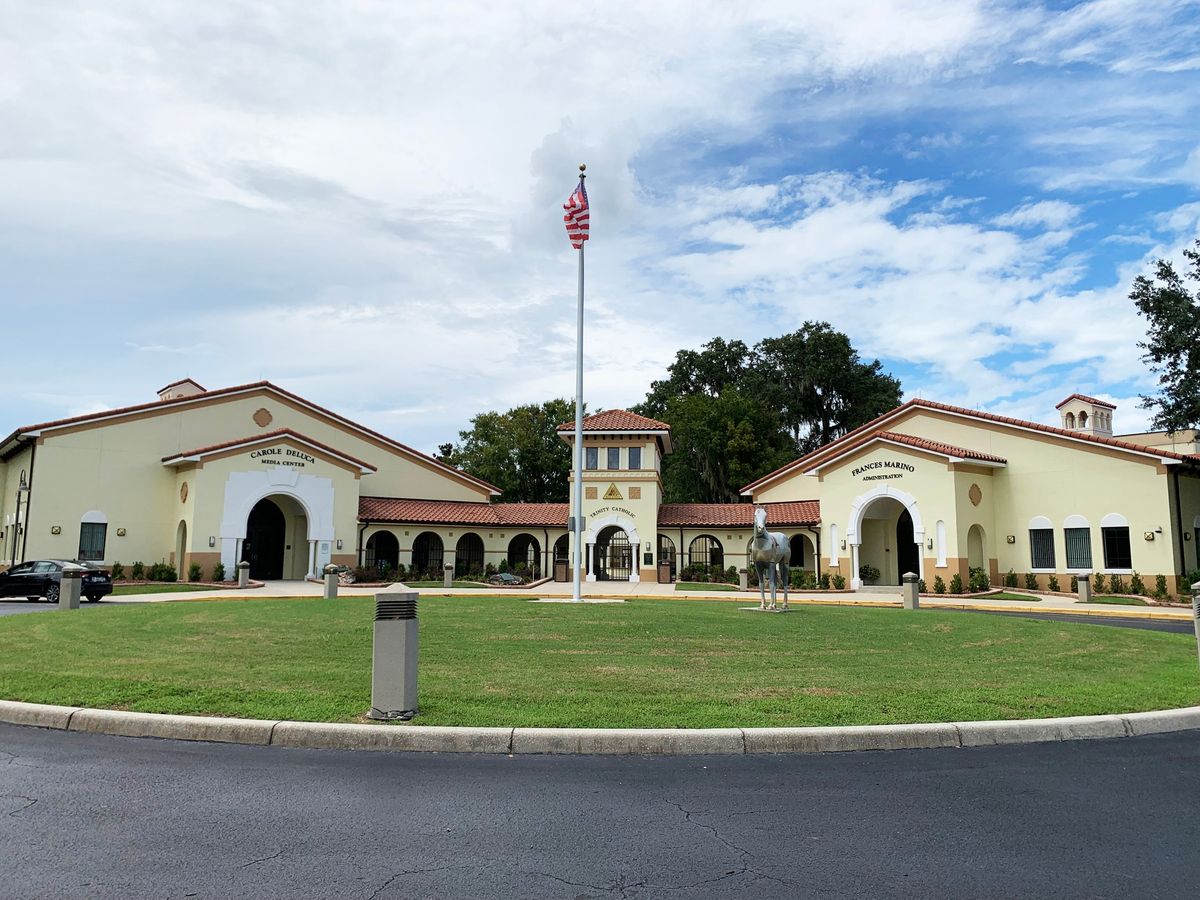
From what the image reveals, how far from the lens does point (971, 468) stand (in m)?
34.5

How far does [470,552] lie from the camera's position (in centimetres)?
4434

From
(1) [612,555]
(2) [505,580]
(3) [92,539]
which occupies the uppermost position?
(3) [92,539]

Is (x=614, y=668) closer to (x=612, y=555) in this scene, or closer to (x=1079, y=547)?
(x=1079, y=547)

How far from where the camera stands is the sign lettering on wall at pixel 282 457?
36.8 meters

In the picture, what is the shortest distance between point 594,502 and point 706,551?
6485mm

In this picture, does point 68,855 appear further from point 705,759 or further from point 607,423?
point 607,423

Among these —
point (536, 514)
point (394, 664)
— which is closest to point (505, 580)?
point (536, 514)

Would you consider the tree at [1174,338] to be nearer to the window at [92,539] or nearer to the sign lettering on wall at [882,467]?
the sign lettering on wall at [882,467]

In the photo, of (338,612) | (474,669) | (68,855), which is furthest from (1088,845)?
(338,612)

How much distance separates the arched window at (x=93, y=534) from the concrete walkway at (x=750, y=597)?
288 inches

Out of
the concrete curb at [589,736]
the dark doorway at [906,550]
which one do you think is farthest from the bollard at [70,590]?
the dark doorway at [906,550]

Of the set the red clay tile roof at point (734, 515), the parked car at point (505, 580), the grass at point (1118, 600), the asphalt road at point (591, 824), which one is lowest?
the asphalt road at point (591, 824)

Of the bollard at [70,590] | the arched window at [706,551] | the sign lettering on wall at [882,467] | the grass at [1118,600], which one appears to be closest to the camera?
the bollard at [70,590]

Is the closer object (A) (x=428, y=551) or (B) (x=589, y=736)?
(B) (x=589, y=736)
